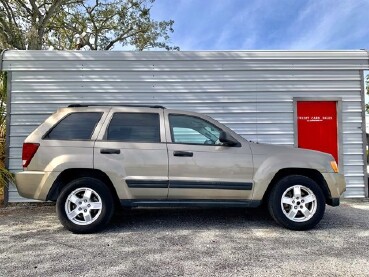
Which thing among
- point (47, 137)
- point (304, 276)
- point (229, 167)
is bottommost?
point (304, 276)

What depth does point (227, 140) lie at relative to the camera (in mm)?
4914

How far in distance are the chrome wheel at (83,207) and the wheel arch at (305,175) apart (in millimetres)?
2552

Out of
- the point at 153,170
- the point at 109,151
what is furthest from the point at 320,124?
the point at 109,151

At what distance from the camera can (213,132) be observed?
509cm

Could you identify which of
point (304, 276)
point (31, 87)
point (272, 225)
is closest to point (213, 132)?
point (272, 225)

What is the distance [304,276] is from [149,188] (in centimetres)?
237

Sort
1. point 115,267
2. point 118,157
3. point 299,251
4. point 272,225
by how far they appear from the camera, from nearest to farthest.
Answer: point 115,267 < point 299,251 < point 118,157 < point 272,225

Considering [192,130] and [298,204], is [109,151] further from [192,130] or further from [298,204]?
[298,204]

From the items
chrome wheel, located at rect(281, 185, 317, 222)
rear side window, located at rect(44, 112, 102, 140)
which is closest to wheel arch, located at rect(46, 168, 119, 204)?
rear side window, located at rect(44, 112, 102, 140)

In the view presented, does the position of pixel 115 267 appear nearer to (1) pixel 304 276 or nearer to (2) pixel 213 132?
(1) pixel 304 276

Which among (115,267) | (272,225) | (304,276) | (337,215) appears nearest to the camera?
(304,276)

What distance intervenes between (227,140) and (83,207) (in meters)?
2.30

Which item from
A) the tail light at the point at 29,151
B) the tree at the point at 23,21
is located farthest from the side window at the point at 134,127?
the tree at the point at 23,21

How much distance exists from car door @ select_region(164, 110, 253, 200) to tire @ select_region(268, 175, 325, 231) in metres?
0.44
